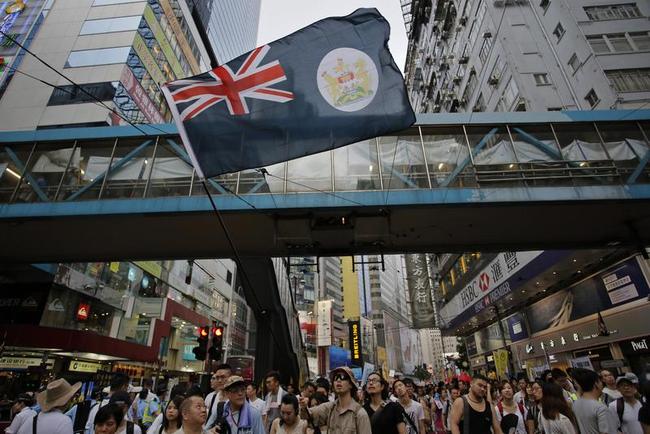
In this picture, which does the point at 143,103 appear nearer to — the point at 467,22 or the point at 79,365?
the point at 79,365

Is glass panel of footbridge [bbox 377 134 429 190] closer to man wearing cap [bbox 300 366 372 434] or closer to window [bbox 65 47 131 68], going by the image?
man wearing cap [bbox 300 366 372 434]

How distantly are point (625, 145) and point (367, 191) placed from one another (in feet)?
27.9

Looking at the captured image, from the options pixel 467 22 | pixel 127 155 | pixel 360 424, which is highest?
pixel 467 22

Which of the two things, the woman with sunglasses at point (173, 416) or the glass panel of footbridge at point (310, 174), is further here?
the glass panel of footbridge at point (310, 174)

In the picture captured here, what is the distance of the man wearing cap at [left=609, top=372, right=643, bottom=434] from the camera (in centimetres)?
471

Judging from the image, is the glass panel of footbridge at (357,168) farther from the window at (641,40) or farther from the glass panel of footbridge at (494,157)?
the window at (641,40)

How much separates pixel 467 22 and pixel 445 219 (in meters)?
28.5

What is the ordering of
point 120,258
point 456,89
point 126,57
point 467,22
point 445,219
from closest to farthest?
point 445,219, point 120,258, point 126,57, point 467,22, point 456,89

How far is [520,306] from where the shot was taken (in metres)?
25.1

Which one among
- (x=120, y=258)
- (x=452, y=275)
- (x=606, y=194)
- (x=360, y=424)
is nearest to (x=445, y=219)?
(x=606, y=194)

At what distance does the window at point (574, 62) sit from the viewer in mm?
21244

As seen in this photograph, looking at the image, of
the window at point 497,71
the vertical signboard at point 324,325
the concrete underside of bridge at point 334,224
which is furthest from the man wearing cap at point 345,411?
the vertical signboard at point 324,325

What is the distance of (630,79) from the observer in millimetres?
18891

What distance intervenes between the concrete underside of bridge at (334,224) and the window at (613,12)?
15.7 meters
